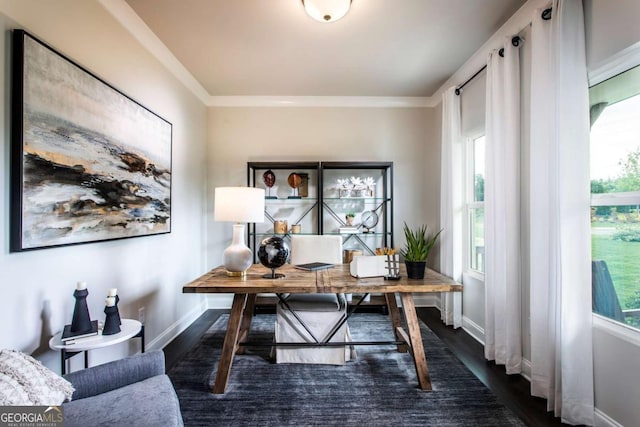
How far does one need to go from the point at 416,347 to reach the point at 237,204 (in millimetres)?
1597

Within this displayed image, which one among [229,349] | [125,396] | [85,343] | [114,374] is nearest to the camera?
[125,396]

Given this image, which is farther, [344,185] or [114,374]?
[344,185]

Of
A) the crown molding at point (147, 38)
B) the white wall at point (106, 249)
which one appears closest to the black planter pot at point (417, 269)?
the white wall at point (106, 249)

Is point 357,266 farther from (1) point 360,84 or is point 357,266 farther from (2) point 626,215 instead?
(1) point 360,84

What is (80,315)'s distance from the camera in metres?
1.53

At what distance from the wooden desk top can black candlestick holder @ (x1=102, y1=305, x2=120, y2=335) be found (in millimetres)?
363

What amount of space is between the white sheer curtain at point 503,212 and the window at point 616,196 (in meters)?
0.47

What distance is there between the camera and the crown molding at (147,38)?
1998 mm

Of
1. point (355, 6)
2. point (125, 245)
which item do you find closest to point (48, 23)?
point (125, 245)

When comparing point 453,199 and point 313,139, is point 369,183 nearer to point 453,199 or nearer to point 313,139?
point 313,139

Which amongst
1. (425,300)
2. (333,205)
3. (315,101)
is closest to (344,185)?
(333,205)

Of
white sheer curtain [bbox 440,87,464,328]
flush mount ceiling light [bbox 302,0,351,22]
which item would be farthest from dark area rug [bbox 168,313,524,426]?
flush mount ceiling light [bbox 302,0,351,22]

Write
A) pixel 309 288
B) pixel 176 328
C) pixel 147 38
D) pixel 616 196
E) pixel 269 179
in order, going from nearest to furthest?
pixel 616 196 → pixel 309 288 → pixel 147 38 → pixel 176 328 → pixel 269 179

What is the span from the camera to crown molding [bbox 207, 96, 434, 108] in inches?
147
